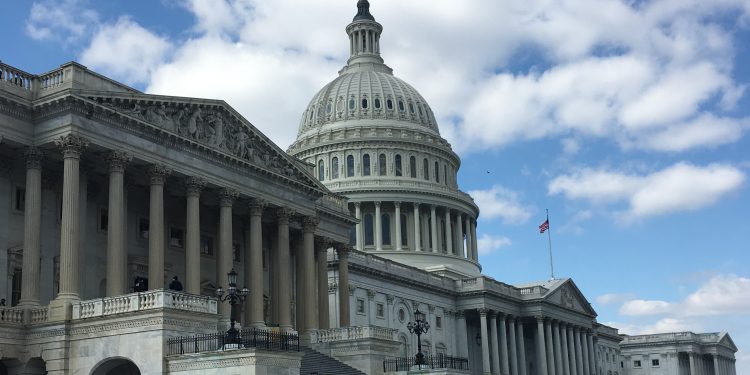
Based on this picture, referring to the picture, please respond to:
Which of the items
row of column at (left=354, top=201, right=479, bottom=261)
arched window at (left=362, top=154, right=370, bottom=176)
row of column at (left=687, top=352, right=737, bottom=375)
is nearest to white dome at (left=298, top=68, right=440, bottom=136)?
arched window at (left=362, top=154, right=370, bottom=176)

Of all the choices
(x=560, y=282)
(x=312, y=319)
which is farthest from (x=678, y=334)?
(x=312, y=319)

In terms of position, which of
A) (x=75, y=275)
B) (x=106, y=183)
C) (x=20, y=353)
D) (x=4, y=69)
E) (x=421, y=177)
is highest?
(x=421, y=177)

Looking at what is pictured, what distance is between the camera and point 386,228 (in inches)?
4899

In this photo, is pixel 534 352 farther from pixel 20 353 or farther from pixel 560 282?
pixel 20 353

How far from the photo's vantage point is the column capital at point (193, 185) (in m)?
53.6

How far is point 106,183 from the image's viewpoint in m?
52.7

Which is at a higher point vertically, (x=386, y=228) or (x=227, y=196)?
(x=386, y=228)

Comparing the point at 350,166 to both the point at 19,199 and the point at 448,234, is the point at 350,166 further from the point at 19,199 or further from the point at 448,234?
the point at 19,199

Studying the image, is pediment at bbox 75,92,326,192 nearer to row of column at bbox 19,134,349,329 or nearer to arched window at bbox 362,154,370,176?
row of column at bbox 19,134,349,329

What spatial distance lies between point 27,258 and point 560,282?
281 feet

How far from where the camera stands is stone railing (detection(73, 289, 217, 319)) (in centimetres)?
4100

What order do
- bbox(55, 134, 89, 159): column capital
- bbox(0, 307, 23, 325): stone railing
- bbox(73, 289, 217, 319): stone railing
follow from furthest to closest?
bbox(55, 134, 89, 159): column capital < bbox(0, 307, 23, 325): stone railing < bbox(73, 289, 217, 319): stone railing

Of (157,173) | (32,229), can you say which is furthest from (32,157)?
(157,173)

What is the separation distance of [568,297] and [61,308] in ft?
293
